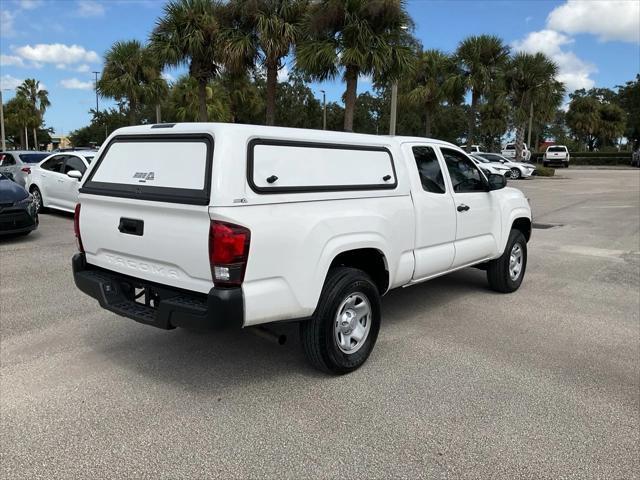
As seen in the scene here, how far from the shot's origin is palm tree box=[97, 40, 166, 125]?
26328 mm

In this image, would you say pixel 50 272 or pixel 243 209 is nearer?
pixel 243 209

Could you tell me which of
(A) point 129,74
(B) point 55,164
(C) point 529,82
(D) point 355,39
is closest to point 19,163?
(B) point 55,164

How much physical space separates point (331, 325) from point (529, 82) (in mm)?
31116

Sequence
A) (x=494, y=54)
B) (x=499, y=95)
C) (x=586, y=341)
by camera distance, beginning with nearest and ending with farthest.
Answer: (x=586, y=341) < (x=494, y=54) < (x=499, y=95)

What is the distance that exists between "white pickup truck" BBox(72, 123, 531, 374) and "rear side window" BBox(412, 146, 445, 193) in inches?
1.3

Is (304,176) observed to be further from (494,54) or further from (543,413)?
(494,54)

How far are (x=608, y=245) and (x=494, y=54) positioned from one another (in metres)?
21.9

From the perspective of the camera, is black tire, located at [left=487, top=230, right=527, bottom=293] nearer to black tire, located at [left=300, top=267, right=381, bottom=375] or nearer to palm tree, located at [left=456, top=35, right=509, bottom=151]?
black tire, located at [left=300, top=267, right=381, bottom=375]

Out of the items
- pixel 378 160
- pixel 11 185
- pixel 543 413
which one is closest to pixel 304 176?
pixel 378 160

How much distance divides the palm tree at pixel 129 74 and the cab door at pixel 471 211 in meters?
24.0

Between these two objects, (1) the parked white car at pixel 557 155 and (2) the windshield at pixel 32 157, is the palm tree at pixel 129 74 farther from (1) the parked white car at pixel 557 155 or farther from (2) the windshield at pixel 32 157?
(1) the parked white car at pixel 557 155

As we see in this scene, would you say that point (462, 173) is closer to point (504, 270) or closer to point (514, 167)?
point (504, 270)

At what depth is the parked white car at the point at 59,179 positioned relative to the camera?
12.0 meters

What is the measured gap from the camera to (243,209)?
329 centimetres
